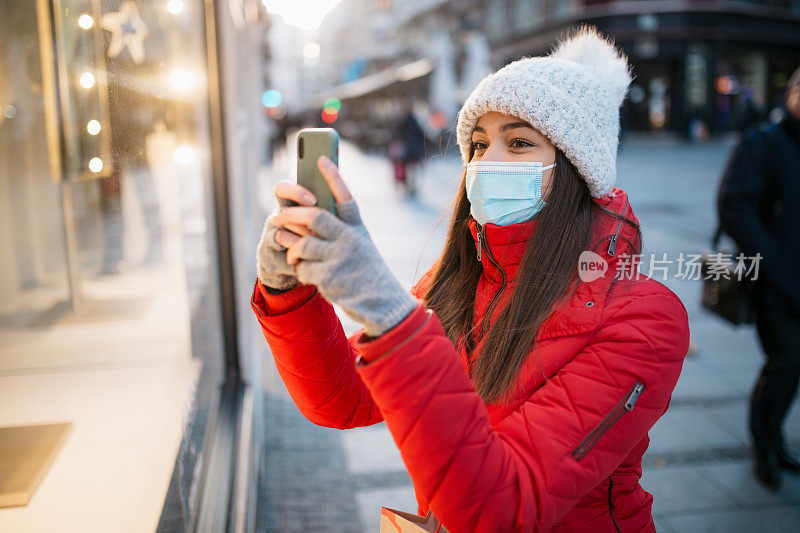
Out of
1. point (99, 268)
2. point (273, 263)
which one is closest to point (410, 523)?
point (273, 263)

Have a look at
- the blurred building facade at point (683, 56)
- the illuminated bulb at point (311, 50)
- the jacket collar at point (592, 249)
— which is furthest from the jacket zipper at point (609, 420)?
the illuminated bulb at point (311, 50)

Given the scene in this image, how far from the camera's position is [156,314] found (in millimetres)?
3326

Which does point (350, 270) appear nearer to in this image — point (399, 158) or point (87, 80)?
point (87, 80)

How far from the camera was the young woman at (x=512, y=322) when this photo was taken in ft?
3.48

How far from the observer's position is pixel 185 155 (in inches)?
140

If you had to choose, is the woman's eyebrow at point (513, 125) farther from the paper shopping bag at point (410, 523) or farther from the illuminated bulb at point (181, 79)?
the illuminated bulb at point (181, 79)

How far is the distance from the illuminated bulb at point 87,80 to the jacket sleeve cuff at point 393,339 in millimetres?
1299

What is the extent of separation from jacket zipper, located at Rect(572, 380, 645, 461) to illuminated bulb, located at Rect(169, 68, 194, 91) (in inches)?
97.1

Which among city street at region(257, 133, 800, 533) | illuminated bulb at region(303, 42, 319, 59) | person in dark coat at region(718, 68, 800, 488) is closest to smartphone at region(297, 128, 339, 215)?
city street at region(257, 133, 800, 533)

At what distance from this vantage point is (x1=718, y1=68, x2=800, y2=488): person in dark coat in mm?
3303

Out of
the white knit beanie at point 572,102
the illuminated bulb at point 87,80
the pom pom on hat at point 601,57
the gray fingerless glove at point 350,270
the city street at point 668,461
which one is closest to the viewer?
the gray fingerless glove at point 350,270

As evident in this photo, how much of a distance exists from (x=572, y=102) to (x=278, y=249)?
0.85 metres

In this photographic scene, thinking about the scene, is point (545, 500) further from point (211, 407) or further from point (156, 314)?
point (156, 314)

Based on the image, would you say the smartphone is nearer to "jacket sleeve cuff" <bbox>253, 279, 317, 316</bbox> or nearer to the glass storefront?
"jacket sleeve cuff" <bbox>253, 279, 317, 316</bbox>
